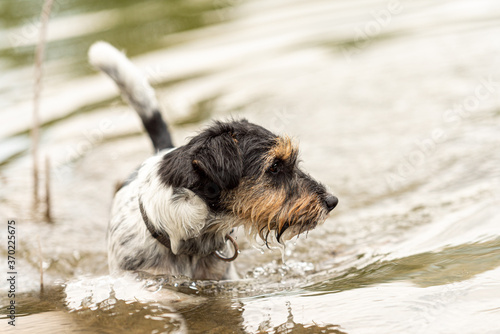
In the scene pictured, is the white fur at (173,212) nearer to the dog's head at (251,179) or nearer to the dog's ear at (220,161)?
the dog's head at (251,179)

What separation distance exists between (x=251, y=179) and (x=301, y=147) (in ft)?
13.0

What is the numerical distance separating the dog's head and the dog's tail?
4.51 feet

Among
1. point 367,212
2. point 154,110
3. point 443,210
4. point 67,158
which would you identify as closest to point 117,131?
point 67,158

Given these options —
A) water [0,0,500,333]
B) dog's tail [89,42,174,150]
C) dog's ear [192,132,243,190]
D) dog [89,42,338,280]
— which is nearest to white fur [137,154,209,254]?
dog [89,42,338,280]

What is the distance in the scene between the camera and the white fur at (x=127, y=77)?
208 inches

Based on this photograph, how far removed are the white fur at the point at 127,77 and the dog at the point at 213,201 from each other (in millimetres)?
1094

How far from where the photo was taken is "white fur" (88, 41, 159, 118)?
528 centimetres

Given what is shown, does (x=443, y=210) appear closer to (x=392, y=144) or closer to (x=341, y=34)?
(x=392, y=144)

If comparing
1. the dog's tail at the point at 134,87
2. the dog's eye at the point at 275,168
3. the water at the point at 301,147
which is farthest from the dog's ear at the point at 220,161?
the dog's tail at the point at 134,87

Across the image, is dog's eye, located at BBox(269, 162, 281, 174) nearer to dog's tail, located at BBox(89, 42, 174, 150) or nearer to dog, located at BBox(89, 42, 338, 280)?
dog, located at BBox(89, 42, 338, 280)

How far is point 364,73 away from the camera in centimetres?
974

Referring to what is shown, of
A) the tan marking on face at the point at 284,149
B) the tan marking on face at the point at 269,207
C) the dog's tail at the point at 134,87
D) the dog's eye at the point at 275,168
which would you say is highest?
the dog's tail at the point at 134,87

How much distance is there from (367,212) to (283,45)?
6.13 meters

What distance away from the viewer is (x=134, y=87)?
529cm
